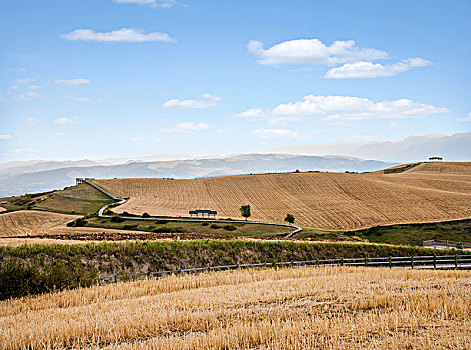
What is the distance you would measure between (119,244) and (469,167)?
12736cm

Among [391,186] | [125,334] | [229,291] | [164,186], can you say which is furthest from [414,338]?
[164,186]

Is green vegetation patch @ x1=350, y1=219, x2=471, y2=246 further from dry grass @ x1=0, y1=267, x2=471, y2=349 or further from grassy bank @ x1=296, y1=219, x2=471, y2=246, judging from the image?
dry grass @ x1=0, y1=267, x2=471, y2=349

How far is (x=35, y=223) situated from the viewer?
68.5 metres

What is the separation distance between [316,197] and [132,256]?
60.9 metres

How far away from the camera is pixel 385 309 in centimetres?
1305

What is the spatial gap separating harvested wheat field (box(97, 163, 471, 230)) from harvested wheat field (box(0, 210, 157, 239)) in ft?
36.9

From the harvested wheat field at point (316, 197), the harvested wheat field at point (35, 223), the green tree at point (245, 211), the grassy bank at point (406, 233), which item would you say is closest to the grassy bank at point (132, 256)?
the grassy bank at point (406, 233)

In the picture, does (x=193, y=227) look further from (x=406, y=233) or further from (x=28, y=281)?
(x=28, y=281)

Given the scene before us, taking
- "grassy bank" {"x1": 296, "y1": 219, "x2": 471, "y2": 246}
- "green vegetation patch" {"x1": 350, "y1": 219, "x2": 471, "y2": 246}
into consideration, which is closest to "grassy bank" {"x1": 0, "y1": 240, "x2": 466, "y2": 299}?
"grassy bank" {"x1": 296, "y1": 219, "x2": 471, "y2": 246}

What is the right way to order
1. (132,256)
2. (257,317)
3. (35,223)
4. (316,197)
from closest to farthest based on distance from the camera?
(257,317) → (132,256) → (35,223) → (316,197)

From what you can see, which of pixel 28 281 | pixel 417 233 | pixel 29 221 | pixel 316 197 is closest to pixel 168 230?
pixel 29 221

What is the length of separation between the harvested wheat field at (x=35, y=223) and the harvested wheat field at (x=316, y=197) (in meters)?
11.2

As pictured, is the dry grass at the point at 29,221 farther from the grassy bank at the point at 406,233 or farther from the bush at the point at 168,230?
the grassy bank at the point at 406,233

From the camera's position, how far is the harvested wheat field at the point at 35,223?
195 feet
